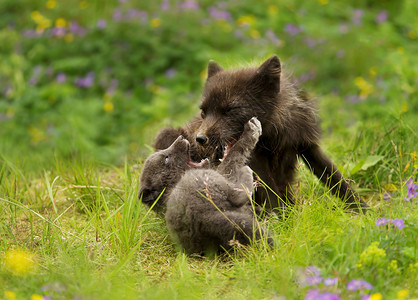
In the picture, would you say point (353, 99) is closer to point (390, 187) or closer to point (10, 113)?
point (390, 187)

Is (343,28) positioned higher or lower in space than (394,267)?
higher

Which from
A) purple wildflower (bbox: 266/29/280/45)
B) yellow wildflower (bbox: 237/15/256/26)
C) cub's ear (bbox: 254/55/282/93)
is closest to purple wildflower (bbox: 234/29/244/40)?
yellow wildflower (bbox: 237/15/256/26)

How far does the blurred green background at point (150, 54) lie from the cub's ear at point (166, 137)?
143 inches

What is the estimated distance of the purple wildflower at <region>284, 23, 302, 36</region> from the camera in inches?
416

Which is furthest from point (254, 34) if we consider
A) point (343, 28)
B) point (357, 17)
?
point (357, 17)

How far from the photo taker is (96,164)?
5.77m

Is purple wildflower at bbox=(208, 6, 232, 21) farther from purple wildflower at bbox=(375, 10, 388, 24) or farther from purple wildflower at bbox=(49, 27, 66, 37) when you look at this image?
purple wildflower at bbox=(375, 10, 388, 24)

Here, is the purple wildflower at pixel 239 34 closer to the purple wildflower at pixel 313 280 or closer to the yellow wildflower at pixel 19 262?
the yellow wildflower at pixel 19 262

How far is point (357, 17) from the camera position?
36.6ft

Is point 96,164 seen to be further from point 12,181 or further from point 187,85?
point 187,85

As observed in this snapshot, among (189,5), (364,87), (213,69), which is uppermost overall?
(213,69)

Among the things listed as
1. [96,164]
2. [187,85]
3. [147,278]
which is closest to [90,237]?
[147,278]

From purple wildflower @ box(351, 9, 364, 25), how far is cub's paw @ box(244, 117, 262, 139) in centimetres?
768

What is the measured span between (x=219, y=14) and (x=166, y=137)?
6.64 meters
